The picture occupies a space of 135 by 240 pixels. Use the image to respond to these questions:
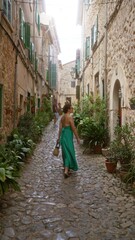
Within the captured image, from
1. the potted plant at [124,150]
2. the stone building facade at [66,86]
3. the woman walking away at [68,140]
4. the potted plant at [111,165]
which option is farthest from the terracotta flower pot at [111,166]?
the stone building facade at [66,86]

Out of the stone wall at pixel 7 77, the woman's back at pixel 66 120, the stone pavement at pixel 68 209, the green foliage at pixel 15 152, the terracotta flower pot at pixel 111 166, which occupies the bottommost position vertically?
the stone pavement at pixel 68 209

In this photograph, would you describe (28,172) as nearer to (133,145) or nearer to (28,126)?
(133,145)

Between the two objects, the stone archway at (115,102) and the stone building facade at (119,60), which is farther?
the stone archway at (115,102)

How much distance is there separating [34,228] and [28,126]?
7678 mm

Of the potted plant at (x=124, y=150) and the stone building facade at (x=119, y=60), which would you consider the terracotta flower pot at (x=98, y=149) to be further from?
the potted plant at (x=124, y=150)

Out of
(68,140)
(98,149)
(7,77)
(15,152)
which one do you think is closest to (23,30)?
(7,77)

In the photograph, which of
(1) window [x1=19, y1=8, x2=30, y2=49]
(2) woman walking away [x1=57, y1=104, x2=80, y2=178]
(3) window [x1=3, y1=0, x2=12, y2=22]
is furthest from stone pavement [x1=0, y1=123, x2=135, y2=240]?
(1) window [x1=19, y1=8, x2=30, y2=49]

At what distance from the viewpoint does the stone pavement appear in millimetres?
3303

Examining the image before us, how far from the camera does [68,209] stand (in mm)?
4098

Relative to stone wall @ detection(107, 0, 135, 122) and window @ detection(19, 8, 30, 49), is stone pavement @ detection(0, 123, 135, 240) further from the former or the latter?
window @ detection(19, 8, 30, 49)

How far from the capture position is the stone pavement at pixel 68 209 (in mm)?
3303

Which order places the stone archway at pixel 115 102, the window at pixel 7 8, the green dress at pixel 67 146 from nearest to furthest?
1. the green dress at pixel 67 146
2. the window at pixel 7 8
3. the stone archway at pixel 115 102

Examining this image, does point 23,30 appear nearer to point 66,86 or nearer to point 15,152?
point 15,152

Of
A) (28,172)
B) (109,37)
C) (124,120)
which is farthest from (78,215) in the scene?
(109,37)
